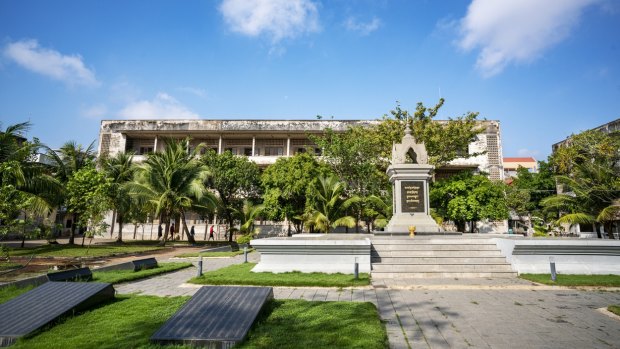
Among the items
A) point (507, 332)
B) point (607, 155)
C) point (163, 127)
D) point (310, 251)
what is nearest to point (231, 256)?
point (310, 251)

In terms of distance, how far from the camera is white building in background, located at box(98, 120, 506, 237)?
35.4 meters

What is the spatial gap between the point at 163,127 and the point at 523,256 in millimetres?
36030

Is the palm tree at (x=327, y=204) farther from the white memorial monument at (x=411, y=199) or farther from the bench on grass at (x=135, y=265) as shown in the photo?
the bench on grass at (x=135, y=265)

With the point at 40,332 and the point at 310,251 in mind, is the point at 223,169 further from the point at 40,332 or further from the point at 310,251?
the point at 40,332

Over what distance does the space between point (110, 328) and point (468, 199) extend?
24.6 metres

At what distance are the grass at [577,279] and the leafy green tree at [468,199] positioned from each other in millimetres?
15783

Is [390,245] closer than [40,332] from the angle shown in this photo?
No

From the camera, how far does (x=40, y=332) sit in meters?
4.64

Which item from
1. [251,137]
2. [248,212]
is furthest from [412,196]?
[251,137]

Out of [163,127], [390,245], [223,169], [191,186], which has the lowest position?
[390,245]

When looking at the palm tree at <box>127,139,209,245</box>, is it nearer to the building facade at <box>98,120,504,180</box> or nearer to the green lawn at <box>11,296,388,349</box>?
the building facade at <box>98,120,504,180</box>

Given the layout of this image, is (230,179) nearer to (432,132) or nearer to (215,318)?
(432,132)

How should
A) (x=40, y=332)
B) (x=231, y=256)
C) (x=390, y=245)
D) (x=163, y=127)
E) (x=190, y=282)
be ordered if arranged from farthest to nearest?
(x=163, y=127)
(x=231, y=256)
(x=390, y=245)
(x=190, y=282)
(x=40, y=332)

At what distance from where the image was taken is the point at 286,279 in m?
8.70
